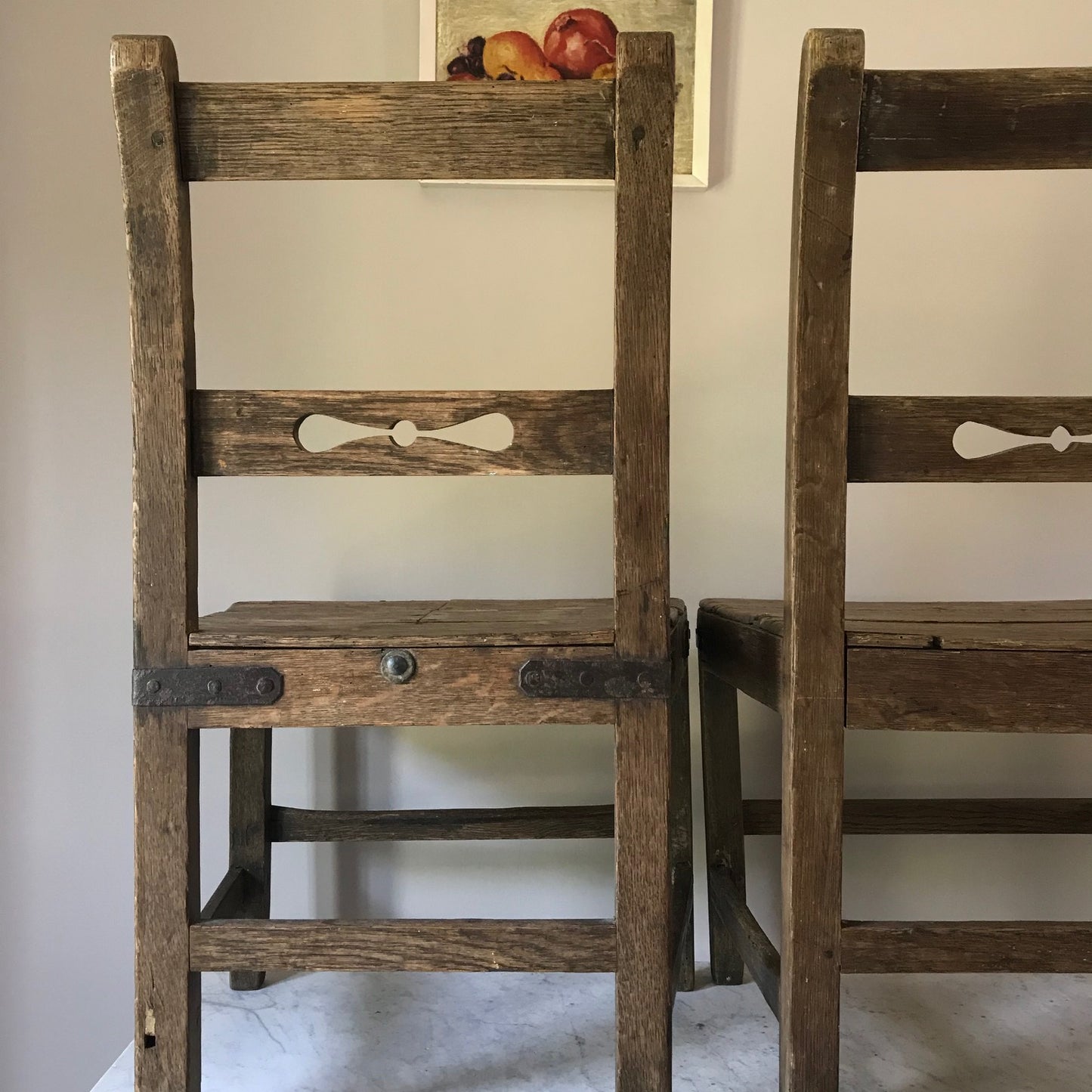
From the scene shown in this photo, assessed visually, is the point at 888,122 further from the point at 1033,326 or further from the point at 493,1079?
the point at 493,1079

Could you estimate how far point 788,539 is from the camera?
861 millimetres

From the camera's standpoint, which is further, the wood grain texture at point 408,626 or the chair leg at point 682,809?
the chair leg at point 682,809

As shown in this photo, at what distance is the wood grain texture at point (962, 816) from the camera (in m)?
1.32

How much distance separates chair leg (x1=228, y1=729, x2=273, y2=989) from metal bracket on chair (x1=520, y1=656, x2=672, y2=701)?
58 centimetres

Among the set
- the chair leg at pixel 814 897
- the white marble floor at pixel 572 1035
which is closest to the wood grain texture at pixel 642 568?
the chair leg at pixel 814 897

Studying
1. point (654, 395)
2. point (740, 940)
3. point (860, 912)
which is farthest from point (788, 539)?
point (860, 912)

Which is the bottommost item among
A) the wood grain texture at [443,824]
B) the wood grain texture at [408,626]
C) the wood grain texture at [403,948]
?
the wood grain texture at [443,824]

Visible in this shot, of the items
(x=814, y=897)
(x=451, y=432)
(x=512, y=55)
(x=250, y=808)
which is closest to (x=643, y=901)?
(x=814, y=897)

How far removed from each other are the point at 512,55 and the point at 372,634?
1048mm

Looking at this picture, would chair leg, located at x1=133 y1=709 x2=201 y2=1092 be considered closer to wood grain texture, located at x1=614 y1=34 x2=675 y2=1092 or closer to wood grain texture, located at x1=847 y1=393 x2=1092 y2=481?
wood grain texture, located at x1=614 y1=34 x2=675 y2=1092

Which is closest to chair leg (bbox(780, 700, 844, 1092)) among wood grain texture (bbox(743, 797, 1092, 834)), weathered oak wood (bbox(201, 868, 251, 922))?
wood grain texture (bbox(743, 797, 1092, 834))

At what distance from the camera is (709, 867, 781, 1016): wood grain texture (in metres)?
0.97

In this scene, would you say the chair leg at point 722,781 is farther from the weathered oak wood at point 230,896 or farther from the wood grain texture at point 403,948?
the weathered oak wood at point 230,896

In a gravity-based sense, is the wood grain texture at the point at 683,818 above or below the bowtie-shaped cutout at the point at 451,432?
below
